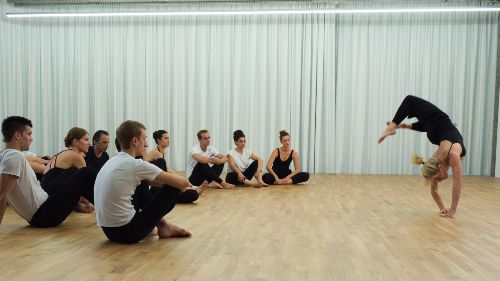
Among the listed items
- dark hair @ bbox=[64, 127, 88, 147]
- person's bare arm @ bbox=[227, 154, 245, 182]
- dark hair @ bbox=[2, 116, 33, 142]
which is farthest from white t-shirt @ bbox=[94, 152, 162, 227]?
person's bare arm @ bbox=[227, 154, 245, 182]

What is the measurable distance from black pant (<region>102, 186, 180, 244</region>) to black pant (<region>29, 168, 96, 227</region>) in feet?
1.88

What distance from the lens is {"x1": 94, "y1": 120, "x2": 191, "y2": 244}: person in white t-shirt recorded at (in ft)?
8.44

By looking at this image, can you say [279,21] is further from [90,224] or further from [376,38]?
[90,224]

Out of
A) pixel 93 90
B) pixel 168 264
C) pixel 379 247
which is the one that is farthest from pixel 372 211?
pixel 93 90

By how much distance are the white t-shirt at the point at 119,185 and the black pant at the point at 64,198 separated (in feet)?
1.75

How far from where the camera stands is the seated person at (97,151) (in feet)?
14.9

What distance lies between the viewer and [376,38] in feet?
27.7

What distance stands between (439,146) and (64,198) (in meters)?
3.21

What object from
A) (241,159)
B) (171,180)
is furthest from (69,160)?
(241,159)

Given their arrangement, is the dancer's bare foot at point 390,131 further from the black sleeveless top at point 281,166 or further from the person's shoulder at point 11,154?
the person's shoulder at point 11,154

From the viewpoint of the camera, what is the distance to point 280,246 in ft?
9.18

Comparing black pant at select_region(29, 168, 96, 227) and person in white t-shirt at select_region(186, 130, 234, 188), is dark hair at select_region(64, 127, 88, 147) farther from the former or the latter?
person in white t-shirt at select_region(186, 130, 234, 188)

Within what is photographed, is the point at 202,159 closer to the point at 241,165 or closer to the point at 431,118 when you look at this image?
the point at 241,165

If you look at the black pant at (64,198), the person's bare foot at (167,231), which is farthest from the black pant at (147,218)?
the black pant at (64,198)
